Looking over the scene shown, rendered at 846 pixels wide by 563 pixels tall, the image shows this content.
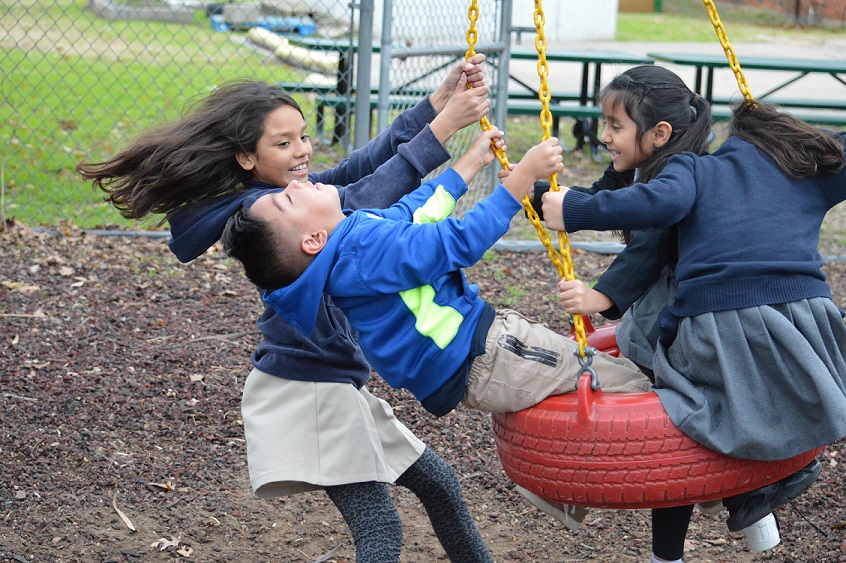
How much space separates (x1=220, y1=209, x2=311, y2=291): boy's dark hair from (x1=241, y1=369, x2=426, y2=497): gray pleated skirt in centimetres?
36

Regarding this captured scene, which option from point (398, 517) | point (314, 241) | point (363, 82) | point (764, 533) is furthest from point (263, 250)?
point (363, 82)

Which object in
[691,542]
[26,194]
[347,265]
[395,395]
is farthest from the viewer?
[26,194]

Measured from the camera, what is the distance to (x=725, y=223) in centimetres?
233

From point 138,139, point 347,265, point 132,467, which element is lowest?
point 132,467

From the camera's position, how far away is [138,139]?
8.82 feet

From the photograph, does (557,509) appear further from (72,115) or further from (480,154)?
(72,115)

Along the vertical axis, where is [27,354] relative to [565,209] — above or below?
below

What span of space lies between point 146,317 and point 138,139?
2.60 m

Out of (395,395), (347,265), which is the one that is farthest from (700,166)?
(395,395)

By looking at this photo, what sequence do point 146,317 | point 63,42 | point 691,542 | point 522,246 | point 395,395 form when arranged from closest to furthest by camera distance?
point 691,542
point 395,395
point 146,317
point 522,246
point 63,42

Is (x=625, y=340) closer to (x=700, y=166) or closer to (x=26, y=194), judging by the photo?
(x=700, y=166)

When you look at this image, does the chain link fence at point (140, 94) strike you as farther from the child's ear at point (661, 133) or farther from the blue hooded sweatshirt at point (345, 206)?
the child's ear at point (661, 133)

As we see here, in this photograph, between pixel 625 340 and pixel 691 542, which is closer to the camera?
pixel 625 340

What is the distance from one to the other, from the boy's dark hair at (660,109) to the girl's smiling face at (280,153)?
32.6 inches
